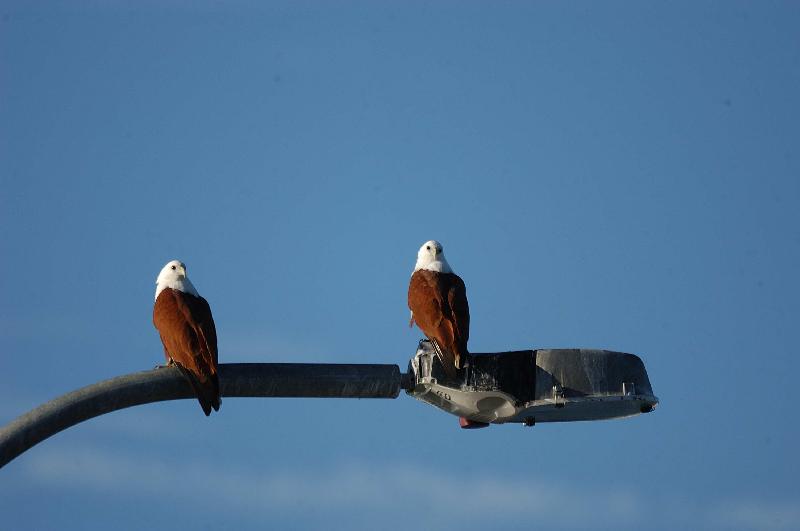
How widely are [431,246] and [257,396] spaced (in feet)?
17.6

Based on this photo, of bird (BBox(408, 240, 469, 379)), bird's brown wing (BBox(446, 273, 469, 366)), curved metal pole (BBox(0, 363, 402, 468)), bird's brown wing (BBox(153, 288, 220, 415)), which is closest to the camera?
curved metal pole (BBox(0, 363, 402, 468))

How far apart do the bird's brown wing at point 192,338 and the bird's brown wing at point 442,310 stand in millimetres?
1486

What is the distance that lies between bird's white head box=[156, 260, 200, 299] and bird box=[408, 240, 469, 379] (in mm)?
1862

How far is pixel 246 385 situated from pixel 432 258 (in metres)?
5.01

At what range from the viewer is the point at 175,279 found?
1127 centimetres

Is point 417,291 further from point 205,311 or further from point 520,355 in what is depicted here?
point 520,355

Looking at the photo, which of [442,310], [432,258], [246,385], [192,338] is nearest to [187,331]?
[192,338]

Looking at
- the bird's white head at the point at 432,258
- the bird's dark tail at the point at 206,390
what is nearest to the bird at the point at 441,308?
the bird's white head at the point at 432,258

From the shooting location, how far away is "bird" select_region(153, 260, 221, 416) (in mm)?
8094

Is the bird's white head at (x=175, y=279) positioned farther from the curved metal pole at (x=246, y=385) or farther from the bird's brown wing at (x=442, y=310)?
the curved metal pole at (x=246, y=385)

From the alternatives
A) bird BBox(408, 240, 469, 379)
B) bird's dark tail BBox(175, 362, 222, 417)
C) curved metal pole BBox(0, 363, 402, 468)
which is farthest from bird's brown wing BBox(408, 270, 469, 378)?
bird's dark tail BBox(175, 362, 222, 417)

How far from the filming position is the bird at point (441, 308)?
8.71 m

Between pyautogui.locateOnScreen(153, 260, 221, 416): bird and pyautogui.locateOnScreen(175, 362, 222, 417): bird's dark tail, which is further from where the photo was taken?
pyautogui.locateOnScreen(153, 260, 221, 416): bird

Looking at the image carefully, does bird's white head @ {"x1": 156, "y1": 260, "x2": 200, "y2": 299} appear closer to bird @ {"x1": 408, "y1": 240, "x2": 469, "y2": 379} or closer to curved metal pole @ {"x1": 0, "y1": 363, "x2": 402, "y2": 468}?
bird @ {"x1": 408, "y1": 240, "x2": 469, "y2": 379}
